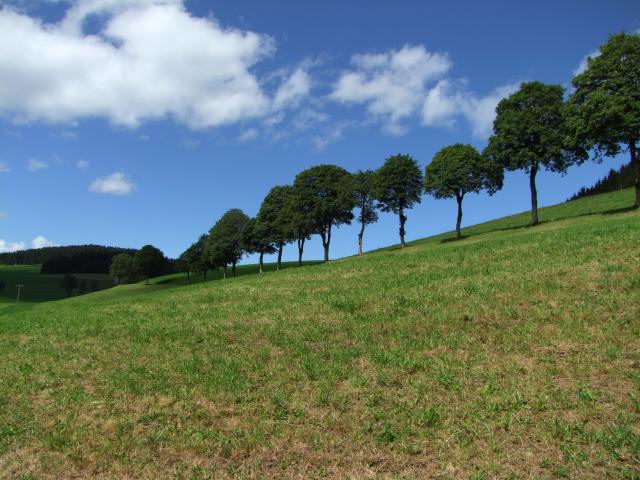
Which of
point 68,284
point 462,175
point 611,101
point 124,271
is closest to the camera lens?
point 611,101

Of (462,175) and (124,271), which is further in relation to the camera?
(124,271)

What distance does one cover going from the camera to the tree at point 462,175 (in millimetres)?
65875

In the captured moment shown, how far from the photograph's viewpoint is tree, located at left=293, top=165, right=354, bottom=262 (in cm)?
8269

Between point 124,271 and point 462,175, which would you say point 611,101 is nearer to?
point 462,175

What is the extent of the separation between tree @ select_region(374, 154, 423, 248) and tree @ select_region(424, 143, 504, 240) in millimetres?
5961

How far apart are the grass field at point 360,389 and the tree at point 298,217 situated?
61667mm

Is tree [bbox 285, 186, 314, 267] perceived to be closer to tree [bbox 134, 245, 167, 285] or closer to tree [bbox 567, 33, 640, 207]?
tree [bbox 567, 33, 640, 207]

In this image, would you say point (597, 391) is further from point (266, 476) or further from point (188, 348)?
point (188, 348)

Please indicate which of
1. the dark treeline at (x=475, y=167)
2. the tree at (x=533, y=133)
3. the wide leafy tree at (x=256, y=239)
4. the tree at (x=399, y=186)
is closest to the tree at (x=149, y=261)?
the dark treeline at (x=475, y=167)

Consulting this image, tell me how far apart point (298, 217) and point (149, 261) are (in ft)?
219

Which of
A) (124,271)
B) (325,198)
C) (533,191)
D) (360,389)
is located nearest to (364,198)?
(325,198)

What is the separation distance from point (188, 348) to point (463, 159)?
193ft

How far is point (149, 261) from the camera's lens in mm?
131625

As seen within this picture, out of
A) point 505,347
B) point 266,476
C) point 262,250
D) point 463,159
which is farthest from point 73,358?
point 262,250
